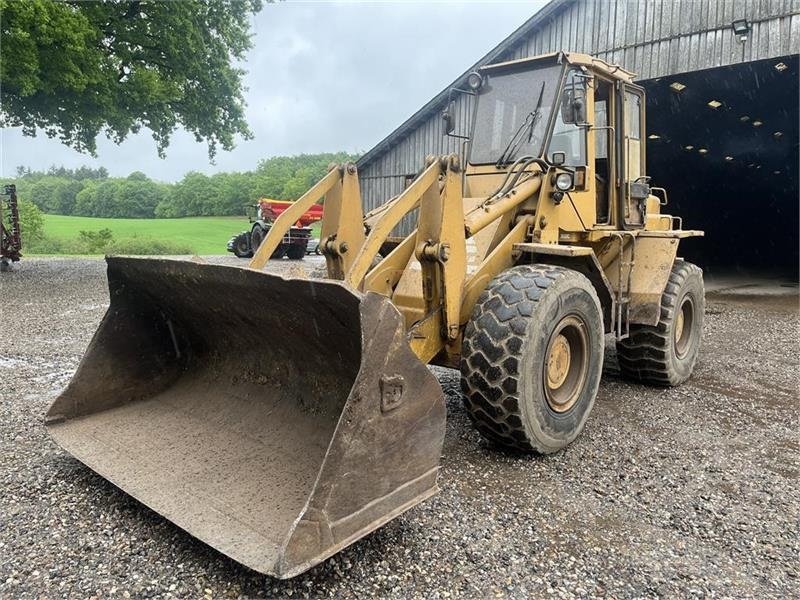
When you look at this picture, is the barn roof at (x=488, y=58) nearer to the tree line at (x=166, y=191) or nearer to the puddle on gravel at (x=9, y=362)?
the puddle on gravel at (x=9, y=362)

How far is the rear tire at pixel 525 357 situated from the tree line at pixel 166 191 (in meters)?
39.2

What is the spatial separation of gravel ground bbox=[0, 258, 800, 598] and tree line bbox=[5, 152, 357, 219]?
128ft

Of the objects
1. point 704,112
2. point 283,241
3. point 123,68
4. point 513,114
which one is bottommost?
point 283,241

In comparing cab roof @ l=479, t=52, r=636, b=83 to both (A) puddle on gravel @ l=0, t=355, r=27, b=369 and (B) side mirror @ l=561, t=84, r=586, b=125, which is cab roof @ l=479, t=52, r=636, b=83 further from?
(A) puddle on gravel @ l=0, t=355, r=27, b=369

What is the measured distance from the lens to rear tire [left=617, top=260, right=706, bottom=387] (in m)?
5.41

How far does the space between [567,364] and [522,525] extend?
53.0 inches

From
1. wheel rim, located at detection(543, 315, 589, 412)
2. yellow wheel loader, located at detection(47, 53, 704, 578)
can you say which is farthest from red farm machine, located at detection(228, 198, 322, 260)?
wheel rim, located at detection(543, 315, 589, 412)

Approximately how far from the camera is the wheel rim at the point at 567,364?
12.7 ft

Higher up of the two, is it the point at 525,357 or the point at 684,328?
the point at 525,357

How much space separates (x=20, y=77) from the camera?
11289 millimetres

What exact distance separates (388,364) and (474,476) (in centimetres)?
132

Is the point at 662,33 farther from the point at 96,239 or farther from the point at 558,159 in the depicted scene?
the point at 96,239

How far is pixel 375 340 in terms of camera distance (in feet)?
8.22

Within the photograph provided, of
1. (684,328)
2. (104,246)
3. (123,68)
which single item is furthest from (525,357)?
(104,246)
